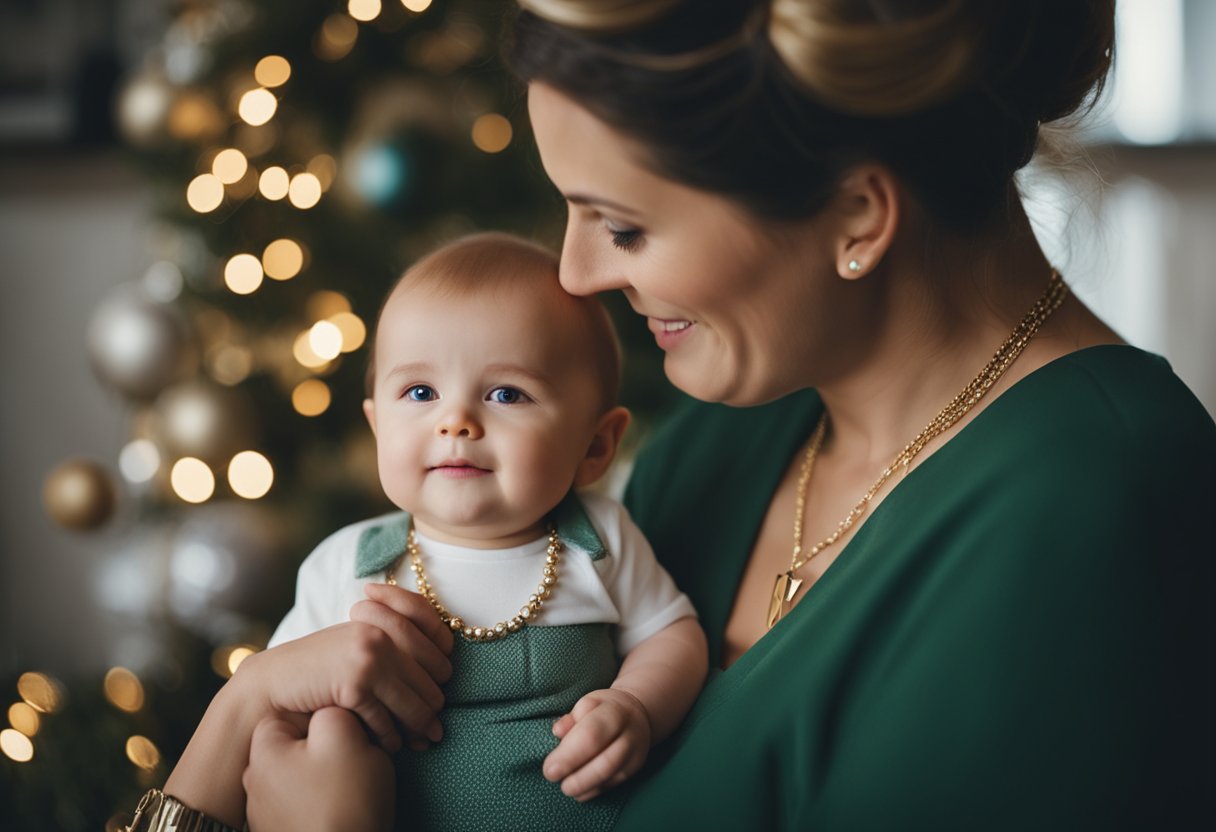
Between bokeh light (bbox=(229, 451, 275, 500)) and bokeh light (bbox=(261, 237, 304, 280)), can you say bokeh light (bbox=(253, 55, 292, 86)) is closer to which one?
bokeh light (bbox=(261, 237, 304, 280))

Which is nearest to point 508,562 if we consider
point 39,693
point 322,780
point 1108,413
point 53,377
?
point 322,780

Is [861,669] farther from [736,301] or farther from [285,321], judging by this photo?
[285,321]

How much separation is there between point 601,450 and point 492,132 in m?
1.36

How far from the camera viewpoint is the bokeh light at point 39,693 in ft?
8.00

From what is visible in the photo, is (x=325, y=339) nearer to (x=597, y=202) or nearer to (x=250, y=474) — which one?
(x=250, y=474)

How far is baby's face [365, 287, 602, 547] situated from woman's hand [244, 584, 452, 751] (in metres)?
0.11

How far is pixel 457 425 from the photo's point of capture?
3.55ft

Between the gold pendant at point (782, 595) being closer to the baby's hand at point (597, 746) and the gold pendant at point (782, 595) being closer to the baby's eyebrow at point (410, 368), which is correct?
the baby's hand at point (597, 746)

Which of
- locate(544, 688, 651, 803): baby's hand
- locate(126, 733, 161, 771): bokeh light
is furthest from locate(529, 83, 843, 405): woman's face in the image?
locate(126, 733, 161, 771): bokeh light

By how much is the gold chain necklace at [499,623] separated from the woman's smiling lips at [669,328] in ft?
0.81

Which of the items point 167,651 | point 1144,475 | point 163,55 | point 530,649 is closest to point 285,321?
point 163,55

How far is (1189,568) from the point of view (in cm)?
91

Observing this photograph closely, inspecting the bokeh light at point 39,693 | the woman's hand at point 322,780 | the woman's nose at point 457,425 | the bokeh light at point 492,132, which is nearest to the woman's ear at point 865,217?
the woman's nose at point 457,425

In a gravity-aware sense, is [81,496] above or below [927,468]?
below
